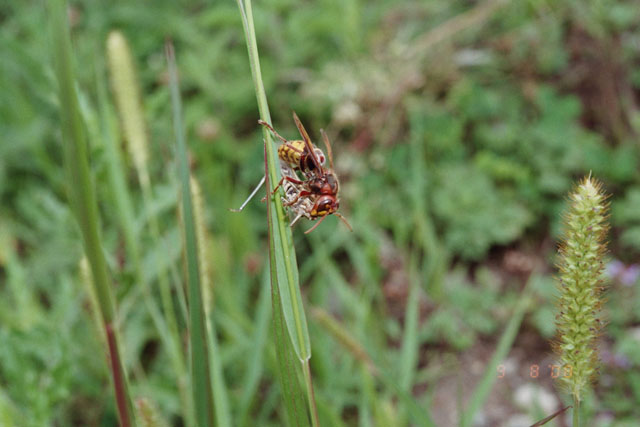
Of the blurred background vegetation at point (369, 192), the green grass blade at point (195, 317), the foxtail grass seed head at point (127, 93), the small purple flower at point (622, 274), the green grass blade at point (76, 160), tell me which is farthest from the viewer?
the small purple flower at point (622, 274)

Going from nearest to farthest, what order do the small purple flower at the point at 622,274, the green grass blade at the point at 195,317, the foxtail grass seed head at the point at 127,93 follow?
1. the green grass blade at the point at 195,317
2. the foxtail grass seed head at the point at 127,93
3. the small purple flower at the point at 622,274

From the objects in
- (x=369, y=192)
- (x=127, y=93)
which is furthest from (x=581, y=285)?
(x=369, y=192)

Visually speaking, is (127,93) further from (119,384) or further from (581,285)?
(581,285)

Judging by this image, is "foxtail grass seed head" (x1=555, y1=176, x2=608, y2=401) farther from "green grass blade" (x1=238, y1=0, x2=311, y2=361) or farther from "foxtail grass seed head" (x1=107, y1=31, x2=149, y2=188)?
"foxtail grass seed head" (x1=107, y1=31, x2=149, y2=188)

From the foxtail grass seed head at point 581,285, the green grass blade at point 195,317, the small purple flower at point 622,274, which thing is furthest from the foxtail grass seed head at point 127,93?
the small purple flower at point 622,274

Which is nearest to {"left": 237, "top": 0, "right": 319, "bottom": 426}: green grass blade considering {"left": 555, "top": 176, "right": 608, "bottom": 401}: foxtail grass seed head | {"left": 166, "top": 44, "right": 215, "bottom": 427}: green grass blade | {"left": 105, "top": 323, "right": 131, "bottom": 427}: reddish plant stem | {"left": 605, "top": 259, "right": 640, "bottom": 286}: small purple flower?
{"left": 166, "top": 44, "right": 215, "bottom": 427}: green grass blade

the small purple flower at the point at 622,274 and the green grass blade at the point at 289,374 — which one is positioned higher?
the small purple flower at the point at 622,274

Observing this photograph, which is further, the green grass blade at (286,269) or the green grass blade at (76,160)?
the green grass blade at (286,269)

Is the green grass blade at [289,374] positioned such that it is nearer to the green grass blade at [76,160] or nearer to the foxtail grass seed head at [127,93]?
the green grass blade at [76,160]
